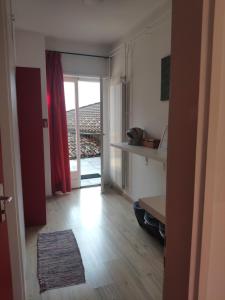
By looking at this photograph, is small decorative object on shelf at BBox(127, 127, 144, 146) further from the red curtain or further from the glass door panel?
the red curtain

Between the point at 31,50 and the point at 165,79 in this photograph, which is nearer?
the point at 165,79

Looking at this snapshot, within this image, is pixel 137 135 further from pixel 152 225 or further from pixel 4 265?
pixel 4 265

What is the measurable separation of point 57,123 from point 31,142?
3.86 feet

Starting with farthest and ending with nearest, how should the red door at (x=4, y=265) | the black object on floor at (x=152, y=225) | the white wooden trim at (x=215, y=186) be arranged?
the black object on floor at (x=152, y=225) → the red door at (x=4, y=265) → the white wooden trim at (x=215, y=186)

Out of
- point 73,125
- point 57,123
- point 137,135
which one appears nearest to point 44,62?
point 57,123

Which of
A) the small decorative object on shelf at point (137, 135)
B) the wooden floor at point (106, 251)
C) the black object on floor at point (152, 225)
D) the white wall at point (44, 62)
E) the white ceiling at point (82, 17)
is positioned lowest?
the wooden floor at point (106, 251)

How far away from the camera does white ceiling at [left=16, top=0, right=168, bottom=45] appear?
2598 mm

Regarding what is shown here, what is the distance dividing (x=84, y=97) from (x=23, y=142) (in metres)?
2.10

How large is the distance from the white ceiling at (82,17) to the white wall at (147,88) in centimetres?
19

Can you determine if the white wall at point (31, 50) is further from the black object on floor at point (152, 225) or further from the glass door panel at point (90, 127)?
the black object on floor at point (152, 225)

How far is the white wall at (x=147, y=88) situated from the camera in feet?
9.01

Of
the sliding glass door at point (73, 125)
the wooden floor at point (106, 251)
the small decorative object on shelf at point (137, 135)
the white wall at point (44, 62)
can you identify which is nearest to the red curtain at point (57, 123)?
the white wall at point (44, 62)

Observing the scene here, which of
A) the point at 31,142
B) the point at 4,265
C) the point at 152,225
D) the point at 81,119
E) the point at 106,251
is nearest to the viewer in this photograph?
the point at 4,265

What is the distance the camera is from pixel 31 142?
2.75m
